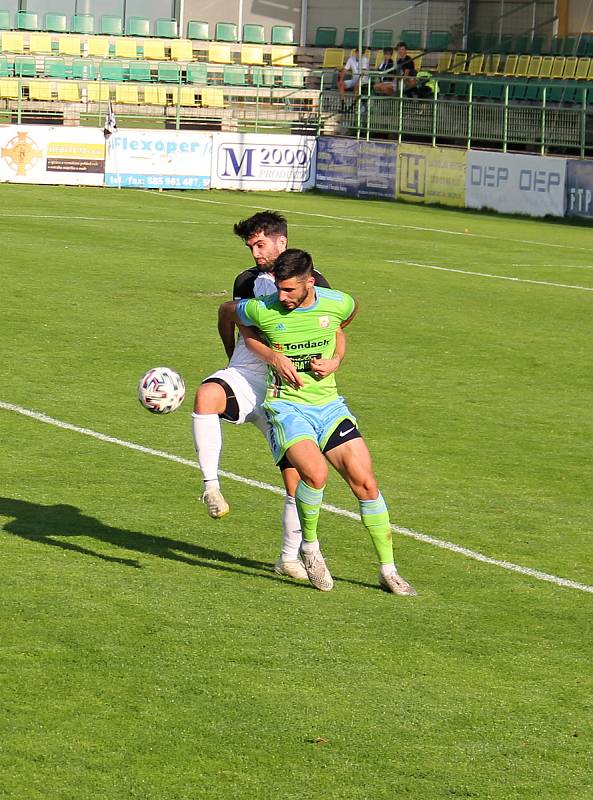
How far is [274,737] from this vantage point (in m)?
5.50

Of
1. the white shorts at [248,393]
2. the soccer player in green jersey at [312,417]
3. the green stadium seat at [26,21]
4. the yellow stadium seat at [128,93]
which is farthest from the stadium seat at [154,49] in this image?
the soccer player in green jersey at [312,417]

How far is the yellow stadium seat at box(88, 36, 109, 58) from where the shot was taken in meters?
49.4

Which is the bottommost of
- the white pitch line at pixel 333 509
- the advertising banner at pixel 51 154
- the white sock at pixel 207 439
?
the white pitch line at pixel 333 509

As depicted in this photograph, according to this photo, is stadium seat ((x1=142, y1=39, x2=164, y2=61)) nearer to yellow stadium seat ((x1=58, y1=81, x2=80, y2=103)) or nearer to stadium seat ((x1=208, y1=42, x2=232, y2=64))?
stadium seat ((x1=208, y1=42, x2=232, y2=64))

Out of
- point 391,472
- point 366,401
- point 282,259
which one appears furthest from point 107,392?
point 282,259

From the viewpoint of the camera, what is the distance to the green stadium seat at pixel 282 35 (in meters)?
53.0

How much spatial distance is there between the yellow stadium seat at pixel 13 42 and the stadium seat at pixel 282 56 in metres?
8.92

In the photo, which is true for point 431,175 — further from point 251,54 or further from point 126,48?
point 126,48

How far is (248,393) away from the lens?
7.88 meters

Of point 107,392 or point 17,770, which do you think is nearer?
point 17,770

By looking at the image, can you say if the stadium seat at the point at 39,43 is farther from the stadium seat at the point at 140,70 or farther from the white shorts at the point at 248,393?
the white shorts at the point at 248,393

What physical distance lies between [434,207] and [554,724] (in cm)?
2886

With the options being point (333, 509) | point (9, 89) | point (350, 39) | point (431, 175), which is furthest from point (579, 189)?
point (350, 39)

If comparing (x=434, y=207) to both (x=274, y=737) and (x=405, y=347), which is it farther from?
(x=274, y=737)
